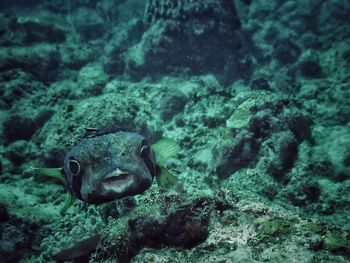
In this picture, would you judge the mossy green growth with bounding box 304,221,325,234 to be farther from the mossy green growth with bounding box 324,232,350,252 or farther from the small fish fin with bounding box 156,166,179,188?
the small fish fin with bounding box 156,166,179,188

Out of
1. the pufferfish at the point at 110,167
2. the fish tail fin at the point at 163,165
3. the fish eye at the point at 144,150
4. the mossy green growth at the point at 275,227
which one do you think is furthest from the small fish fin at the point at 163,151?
the mossy green growth at the point at 275,227

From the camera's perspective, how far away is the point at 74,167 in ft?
10.2

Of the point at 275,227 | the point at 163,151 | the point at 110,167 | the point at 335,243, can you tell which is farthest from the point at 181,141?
the point at 335,243

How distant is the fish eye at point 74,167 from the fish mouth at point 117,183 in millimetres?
404

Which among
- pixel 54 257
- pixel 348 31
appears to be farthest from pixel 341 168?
pixel 348 31

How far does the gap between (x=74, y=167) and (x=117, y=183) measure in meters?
0.56

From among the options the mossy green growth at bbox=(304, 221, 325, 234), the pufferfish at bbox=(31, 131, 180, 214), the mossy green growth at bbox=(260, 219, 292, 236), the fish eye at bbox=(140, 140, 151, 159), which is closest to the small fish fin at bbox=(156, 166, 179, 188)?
the pufferfish at bbox=(31, 131, 180, 214)

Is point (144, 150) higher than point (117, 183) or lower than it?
higher

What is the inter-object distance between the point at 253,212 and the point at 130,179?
1.10 meters

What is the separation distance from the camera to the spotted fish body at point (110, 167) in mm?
2816

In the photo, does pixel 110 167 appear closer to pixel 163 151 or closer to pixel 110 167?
pixel 110 167

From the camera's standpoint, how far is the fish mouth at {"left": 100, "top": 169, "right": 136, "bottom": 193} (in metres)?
2.80

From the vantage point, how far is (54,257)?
14.5 feet

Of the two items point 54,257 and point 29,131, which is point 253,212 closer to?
point 54,257
